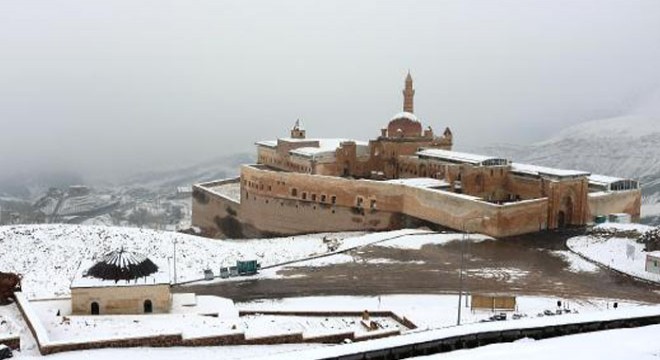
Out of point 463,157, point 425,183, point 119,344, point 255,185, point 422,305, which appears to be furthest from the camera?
point 255,185

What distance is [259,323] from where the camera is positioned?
21516 mm

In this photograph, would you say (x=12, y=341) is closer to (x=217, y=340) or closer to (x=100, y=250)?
(x=217, y=340)

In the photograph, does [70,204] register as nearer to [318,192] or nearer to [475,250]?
[318,192]

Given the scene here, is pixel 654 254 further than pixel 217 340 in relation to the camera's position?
Yes

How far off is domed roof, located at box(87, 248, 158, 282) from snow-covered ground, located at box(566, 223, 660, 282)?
20225mm

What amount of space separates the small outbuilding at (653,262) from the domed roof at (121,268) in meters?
20.6

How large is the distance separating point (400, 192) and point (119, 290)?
2283cm

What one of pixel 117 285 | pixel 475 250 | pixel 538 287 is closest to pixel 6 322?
pixel 117 285

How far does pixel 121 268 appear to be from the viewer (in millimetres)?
21828

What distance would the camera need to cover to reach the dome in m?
52.5

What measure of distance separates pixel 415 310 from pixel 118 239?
17413 mm

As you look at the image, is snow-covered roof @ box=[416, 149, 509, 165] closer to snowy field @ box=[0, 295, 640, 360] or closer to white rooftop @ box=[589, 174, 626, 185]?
white rooftop @ box=[589, 174, 626, 185]

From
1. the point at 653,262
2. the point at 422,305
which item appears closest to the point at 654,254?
the point at 653,262

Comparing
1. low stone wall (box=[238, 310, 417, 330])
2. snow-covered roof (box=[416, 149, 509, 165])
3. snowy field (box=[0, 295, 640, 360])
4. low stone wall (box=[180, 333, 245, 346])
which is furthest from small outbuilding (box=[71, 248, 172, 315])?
snow-covered roof (box=[416, 149, 509, 165])
